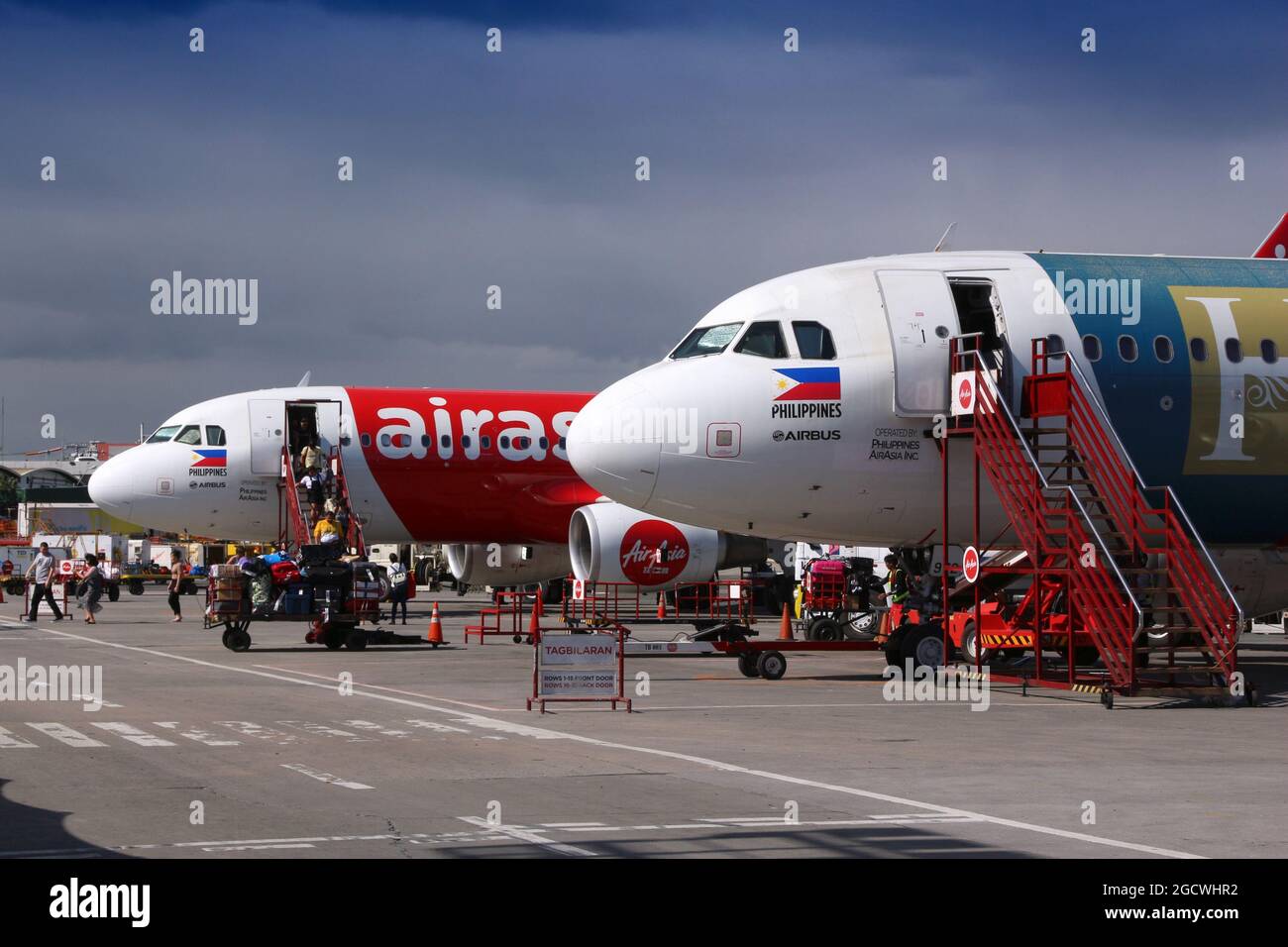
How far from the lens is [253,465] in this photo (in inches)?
1444

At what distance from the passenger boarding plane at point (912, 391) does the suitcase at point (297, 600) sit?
823 centimetres

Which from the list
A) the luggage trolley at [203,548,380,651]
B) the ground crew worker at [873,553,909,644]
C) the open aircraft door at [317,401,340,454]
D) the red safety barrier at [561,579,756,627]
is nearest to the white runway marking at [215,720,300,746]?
the red safety barrier at [561,579,756,627]

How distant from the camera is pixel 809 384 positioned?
20.4m

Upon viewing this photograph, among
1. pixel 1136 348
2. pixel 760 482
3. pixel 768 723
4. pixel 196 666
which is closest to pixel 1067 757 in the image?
pixel 768 723

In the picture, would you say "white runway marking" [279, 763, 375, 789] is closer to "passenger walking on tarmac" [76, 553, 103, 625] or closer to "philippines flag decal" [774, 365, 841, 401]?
"philippines flag decal" [774, 365, 841, 401]

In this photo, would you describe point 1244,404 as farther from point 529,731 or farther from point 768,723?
point 529,731

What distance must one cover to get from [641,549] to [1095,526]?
1164 centimetres

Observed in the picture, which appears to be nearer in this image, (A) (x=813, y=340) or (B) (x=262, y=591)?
(A) (x=813, y=340)

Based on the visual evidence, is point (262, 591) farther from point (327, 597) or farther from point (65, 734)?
point (65, 734)

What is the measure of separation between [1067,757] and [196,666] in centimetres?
1421

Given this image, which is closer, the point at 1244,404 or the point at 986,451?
the point at 986,451

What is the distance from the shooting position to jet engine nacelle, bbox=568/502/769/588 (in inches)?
1176


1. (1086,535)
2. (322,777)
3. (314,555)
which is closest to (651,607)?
(314,555)
